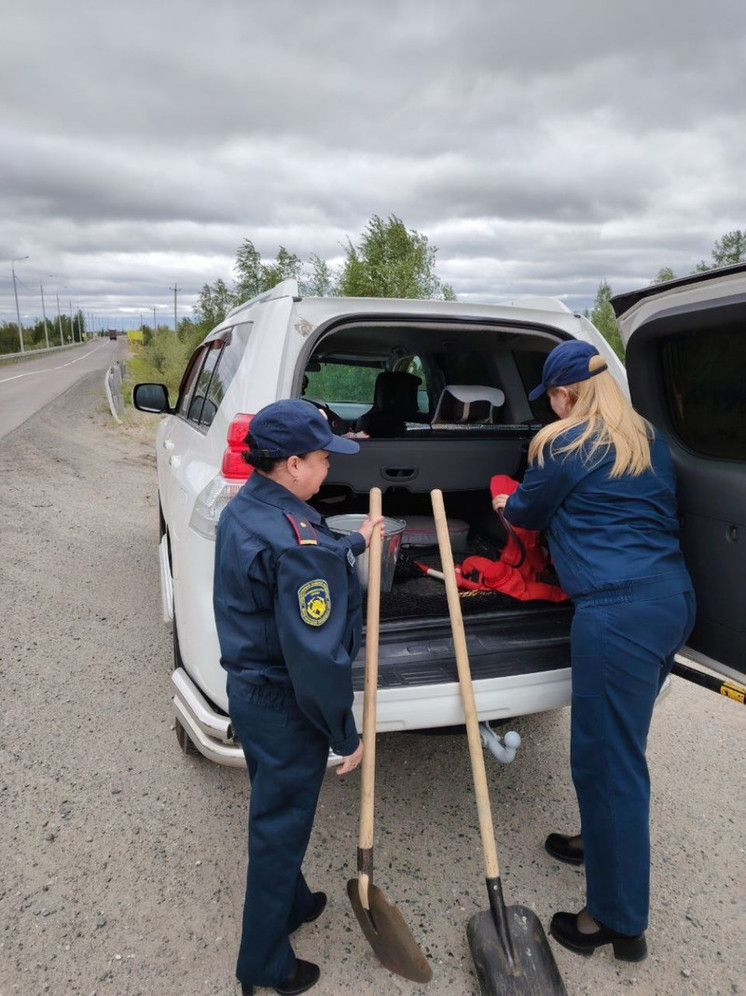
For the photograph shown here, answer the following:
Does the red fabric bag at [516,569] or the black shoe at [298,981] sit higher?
the red fabric bag at [516,569]

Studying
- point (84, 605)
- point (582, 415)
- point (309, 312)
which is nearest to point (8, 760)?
point (84, 605)

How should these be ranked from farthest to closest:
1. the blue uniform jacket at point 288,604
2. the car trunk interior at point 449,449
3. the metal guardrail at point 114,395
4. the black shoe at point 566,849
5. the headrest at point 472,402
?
the metal guardrail at point 114,395 → the headrest at point 472,402 → the car trunk interior at point 449,449 → the black shoe at point 566,849 → the blue uniform jacket at point 288,604

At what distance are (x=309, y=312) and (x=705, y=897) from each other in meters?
2.38

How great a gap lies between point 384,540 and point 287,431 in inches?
48.5

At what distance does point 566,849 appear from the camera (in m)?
2.44

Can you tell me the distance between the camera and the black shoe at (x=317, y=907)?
7.02 feet

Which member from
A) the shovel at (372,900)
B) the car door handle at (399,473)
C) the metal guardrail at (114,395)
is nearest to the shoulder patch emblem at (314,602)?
the shovel at (372,900)

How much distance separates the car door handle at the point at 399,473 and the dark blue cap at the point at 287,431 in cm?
164

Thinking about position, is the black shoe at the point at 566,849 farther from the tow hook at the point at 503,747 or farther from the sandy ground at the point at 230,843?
the tow hook at the point at 503,747

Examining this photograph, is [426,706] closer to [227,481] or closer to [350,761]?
[350,761]

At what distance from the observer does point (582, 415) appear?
218 cm

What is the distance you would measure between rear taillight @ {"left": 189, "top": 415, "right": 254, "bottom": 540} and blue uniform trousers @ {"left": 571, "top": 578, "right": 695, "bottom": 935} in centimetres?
117

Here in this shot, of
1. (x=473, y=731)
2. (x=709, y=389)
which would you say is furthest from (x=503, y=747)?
(x=709, y=389)

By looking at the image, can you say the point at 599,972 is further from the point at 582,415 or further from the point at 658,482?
the point at 582,415
